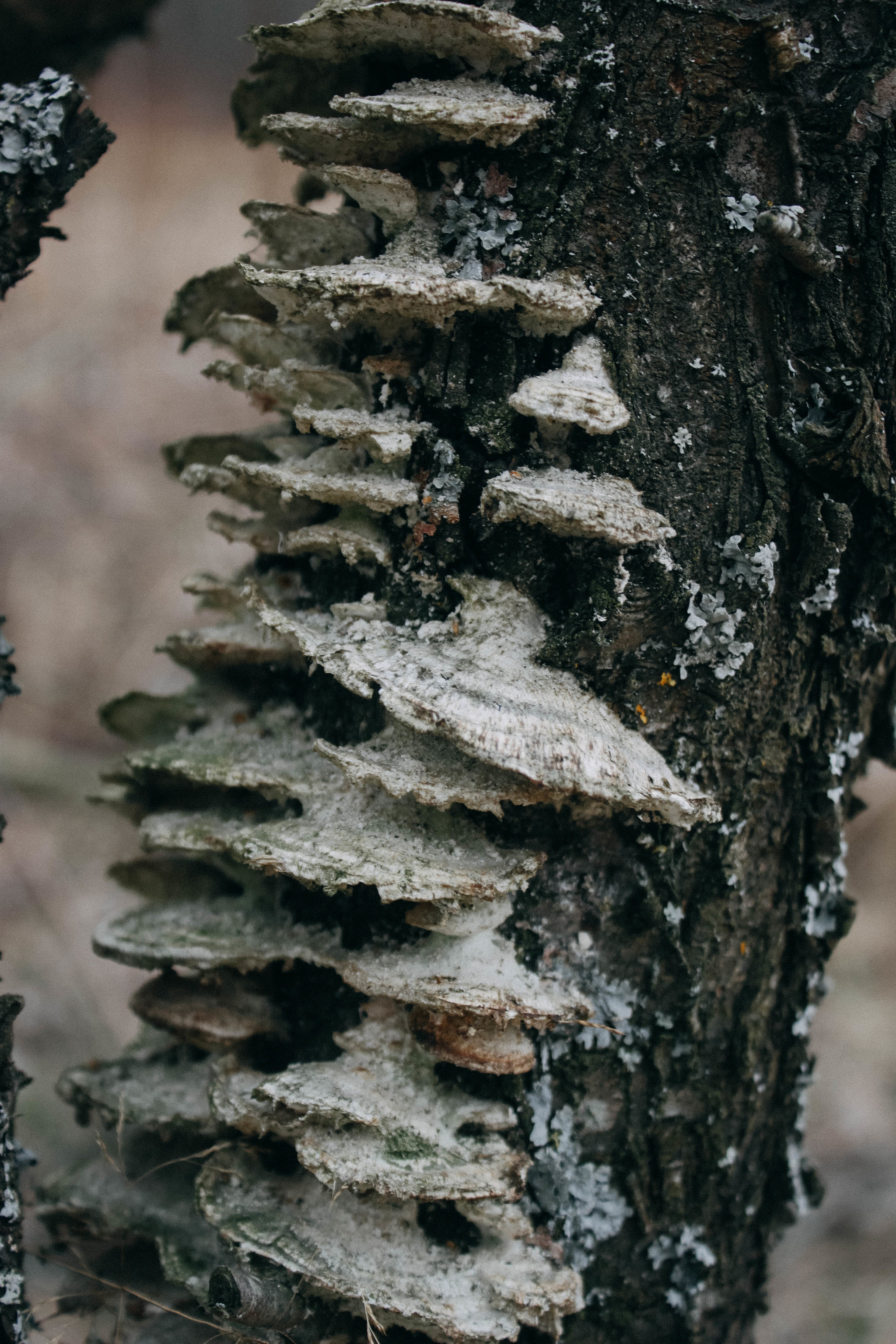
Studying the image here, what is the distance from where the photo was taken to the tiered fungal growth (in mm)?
1050

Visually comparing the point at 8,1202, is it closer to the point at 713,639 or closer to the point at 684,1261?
the point at 684,1261

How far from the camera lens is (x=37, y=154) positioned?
3.56ft

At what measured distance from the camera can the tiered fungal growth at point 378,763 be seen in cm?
105

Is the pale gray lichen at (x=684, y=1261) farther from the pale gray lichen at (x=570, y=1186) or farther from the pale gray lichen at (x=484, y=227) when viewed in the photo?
the pale gray lichen at (x=484, y=227)

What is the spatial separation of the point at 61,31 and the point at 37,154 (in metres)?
1.36

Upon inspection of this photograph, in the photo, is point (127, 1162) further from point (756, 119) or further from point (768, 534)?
point (756, 119)

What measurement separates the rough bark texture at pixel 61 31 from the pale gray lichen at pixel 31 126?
1.20m

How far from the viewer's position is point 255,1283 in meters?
1.09

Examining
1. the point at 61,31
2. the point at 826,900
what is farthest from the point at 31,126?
the point at 826,900

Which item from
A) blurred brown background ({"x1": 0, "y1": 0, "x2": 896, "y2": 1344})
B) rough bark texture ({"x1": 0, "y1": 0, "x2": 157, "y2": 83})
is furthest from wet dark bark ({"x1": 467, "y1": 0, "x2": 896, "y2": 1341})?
blurred brown background ({"x1": 0, "y1": 0, "x2": 896, "y2": 1344})

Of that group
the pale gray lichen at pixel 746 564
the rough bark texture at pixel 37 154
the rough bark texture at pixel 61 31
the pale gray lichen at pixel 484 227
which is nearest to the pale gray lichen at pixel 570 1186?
the pale gray lichen at pixel 746 564

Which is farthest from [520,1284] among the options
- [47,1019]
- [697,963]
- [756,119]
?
[47,1019]

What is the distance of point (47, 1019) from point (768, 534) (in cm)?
369

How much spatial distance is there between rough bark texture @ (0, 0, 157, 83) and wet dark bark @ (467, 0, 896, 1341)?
1.52 metres
